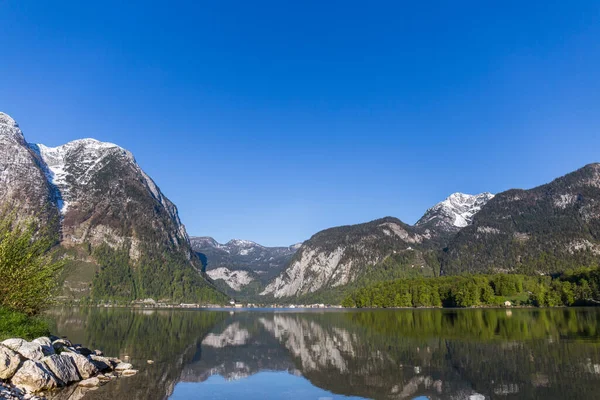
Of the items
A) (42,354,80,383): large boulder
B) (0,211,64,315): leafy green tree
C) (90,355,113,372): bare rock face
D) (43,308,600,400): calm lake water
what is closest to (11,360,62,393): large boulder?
(42,354,80,383): large boulder

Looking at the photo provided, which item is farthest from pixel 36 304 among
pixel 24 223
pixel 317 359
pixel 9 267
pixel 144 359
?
pixel 317 359

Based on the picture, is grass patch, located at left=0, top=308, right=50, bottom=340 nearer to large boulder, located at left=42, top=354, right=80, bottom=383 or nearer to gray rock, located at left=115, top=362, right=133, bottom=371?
large boulder, located at left=42, top=354, right=80, bottom=383

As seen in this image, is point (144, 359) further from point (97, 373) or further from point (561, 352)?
point (561, 352)

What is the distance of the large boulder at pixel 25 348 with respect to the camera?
3017cm

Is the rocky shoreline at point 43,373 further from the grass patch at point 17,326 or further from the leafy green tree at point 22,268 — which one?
the leafy green tree at point 22,268

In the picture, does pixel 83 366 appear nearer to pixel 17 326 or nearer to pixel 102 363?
pixel 102 363

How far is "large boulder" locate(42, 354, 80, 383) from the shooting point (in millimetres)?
31500

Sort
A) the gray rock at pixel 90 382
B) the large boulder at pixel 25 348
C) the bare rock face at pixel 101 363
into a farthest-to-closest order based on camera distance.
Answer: the bare rock face at pixel 101 363 < the gray rock at pixel 90 382 < the large boulder at pixel 25 348

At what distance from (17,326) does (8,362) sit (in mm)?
9202

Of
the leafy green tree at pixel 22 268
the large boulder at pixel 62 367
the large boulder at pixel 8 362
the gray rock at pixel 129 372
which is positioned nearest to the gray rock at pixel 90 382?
the large boulder at pixel 62 367

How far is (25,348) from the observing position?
30.5m

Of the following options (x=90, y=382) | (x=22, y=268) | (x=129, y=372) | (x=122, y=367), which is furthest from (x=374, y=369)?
(x=22, y=268)

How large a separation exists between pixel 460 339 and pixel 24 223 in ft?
191

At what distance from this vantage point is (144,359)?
154 feet
